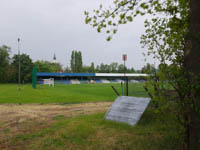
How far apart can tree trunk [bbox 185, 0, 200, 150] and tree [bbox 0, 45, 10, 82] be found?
68750 millimetres

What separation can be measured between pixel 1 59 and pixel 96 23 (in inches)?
2923

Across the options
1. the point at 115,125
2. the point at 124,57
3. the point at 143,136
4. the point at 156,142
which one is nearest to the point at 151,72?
the point at 156,142

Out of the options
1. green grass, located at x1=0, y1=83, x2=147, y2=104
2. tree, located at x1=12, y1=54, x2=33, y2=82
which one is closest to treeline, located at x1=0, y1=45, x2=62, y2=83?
tree, located at x1=12, y1=54, x2=33, y2=82

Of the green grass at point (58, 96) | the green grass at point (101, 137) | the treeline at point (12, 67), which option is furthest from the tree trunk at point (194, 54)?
the treeline at point (12, 67)

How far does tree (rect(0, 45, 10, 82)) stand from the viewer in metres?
62.7

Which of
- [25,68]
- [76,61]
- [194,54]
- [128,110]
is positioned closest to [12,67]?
[25,68]

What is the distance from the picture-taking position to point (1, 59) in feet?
219

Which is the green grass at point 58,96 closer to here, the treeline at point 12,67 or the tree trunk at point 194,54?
the tree trunk at point 194,54

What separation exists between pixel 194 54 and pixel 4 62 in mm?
75287

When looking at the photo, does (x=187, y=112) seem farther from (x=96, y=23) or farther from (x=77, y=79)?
(x=77, y=79)

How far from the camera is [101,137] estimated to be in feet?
16.4

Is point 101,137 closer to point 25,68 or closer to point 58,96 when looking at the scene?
point 58,96

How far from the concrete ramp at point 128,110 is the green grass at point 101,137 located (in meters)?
0.32

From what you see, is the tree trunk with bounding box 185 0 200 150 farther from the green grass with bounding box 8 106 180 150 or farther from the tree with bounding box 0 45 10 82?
the tree with bounding box 0 45 10 82
